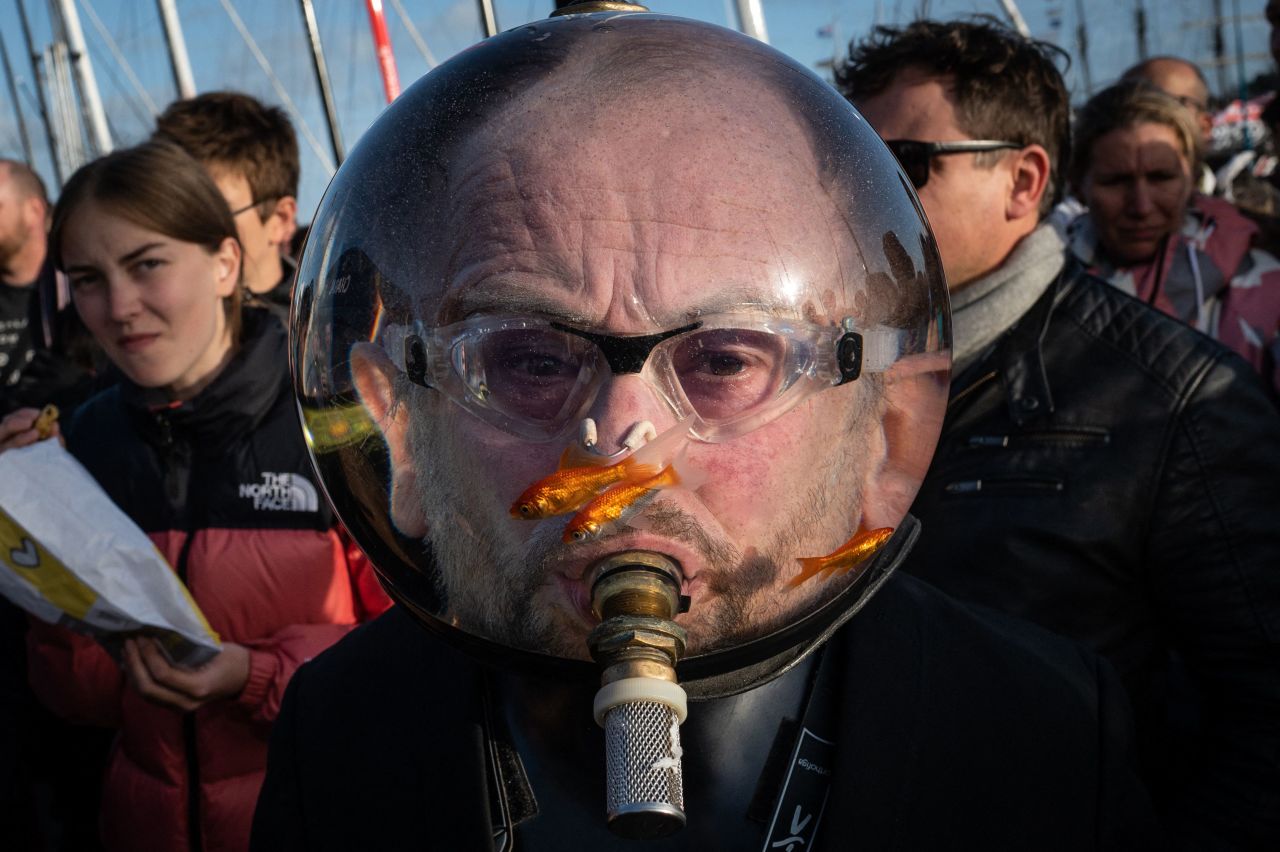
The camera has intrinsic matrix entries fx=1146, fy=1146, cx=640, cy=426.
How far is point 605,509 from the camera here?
980 mm

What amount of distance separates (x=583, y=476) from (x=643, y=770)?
0.82 feet

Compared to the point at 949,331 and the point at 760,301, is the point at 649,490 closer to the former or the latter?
the point at 760,301

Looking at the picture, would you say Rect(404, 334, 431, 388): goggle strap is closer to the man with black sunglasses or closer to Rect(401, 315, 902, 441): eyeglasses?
Rect(401, 315, 902, 441): eyeglasses

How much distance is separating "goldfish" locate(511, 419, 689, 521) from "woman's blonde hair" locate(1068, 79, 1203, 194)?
332 centimetres

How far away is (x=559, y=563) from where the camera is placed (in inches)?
40.2

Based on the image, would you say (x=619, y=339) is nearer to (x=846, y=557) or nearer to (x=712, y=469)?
(x=712, y=469)

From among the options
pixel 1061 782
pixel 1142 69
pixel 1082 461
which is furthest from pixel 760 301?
pixel 1142 69

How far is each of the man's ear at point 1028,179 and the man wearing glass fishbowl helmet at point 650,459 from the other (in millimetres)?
1472

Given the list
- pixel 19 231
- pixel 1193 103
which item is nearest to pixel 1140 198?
pixel 1193 103

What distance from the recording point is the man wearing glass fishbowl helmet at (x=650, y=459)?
3.33ft

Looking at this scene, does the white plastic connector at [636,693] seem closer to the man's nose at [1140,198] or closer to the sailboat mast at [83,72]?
the man's nose at [1140,198]

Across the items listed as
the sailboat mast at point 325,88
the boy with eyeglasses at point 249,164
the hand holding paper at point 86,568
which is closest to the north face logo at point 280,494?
the hand holding paper at point 86,568

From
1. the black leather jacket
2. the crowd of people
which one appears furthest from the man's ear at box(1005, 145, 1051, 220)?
the black leather jacket

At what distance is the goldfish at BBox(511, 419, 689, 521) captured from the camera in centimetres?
98
